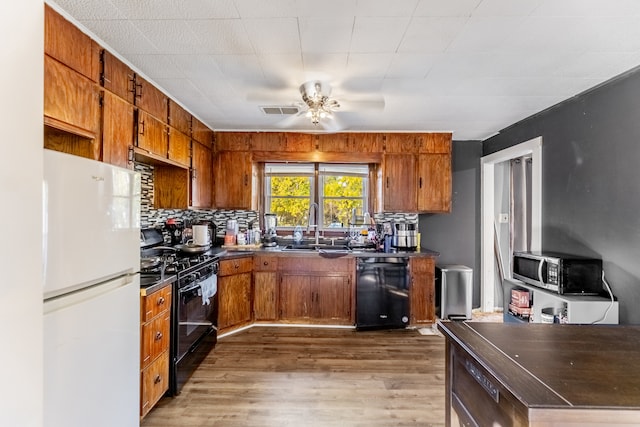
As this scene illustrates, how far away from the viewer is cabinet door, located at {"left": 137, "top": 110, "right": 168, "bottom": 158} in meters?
2.33

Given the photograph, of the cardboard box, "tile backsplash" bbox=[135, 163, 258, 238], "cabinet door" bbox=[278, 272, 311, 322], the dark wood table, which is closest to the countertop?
the dark wood table

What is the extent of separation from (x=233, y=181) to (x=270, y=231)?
31.9 inches

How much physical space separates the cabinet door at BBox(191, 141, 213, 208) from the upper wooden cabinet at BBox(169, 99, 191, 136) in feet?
0.70

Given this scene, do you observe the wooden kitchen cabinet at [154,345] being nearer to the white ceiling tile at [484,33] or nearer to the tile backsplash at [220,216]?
the tile backsplash at [220,216]


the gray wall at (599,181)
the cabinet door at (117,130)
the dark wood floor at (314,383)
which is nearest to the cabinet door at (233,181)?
the dark wood floor at (314,383)

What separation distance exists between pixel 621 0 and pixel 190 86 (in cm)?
275

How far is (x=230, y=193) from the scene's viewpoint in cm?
391

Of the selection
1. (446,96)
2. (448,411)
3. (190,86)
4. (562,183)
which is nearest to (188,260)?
(190,86)

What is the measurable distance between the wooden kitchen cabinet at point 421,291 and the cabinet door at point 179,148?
8.75 feet

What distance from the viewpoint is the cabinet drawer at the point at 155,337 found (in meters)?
1.86

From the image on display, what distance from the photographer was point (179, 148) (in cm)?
299

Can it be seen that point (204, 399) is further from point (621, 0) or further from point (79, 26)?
point (621, 0)

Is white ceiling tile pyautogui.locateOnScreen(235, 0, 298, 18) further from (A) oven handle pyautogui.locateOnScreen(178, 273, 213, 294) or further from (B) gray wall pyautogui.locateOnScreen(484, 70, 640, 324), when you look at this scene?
(B) gray wall pyautogui.locateOnScreen(484, 70, 640, 324)

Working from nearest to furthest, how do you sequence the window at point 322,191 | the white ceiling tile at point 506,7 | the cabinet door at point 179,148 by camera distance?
the white ceiling tile at point 506,7, the cabinet door at point 179,148, the window at point 322,191
